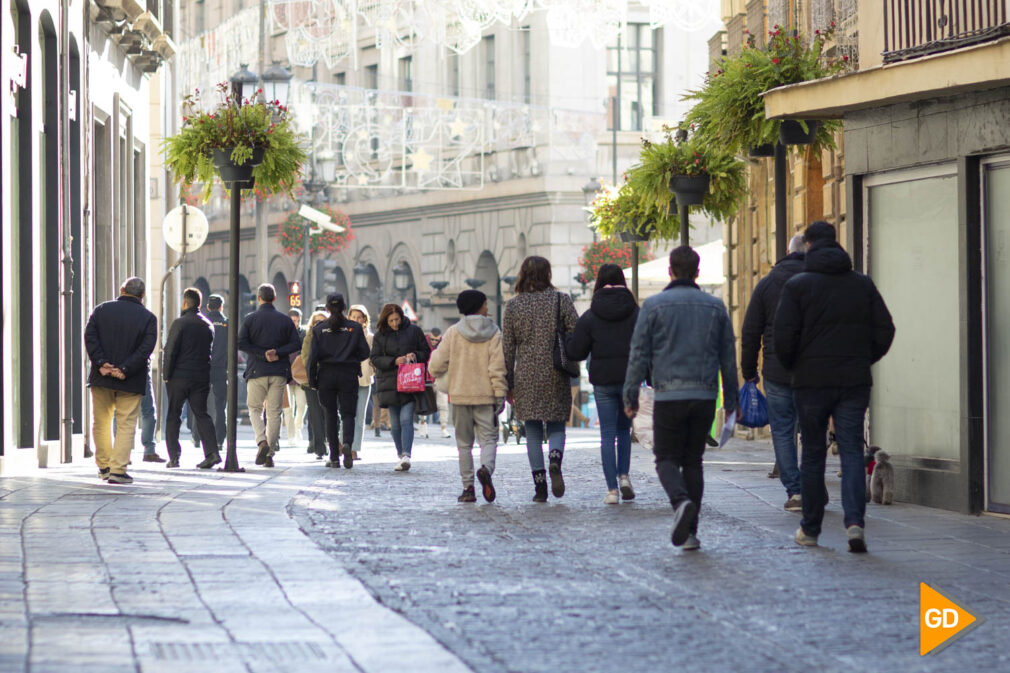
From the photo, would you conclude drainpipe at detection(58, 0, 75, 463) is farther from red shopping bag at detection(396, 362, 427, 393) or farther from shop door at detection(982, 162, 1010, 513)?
shop door at detection(982, 162, 1010, 513)

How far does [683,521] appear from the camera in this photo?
32.4 feet

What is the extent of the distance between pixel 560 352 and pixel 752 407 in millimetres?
1412

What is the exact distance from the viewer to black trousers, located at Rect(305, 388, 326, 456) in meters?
20.4

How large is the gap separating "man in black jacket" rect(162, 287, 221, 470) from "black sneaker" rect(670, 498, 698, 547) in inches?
341

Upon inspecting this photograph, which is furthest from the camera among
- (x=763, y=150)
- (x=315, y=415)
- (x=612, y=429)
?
(x=315, y=415)

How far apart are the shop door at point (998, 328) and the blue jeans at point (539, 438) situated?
9.61 feet

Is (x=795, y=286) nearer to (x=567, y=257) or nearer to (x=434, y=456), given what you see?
(x=434, y=456)

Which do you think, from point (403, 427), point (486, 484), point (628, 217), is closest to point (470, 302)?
point (486, 484)

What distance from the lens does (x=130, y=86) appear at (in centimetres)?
2614

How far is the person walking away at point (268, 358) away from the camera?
61.2 ft

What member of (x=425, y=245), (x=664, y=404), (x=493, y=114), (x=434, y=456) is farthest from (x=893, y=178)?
(x=425, y=245)

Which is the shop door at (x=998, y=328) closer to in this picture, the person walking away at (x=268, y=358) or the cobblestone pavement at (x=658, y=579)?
the cobblestone pavement at (x=658, y=579)

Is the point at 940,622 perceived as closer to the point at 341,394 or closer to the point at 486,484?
the point at 486,484

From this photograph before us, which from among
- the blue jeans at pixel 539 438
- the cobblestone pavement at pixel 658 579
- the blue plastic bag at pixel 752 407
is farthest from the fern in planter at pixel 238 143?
the blue plastic bag at pixel 752 407
